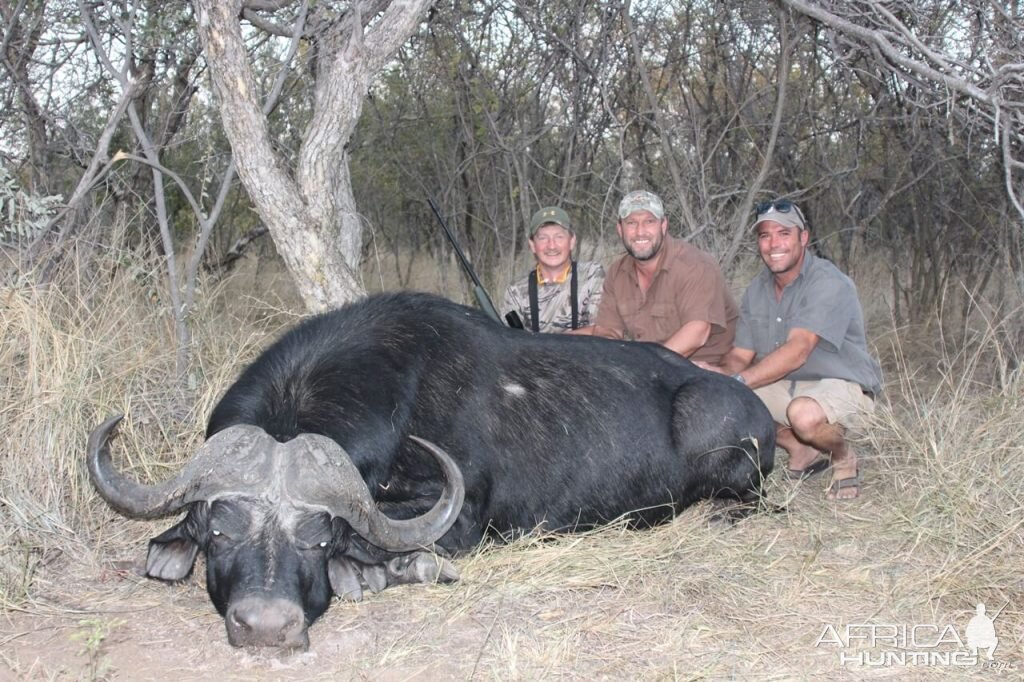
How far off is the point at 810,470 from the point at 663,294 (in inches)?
52.7

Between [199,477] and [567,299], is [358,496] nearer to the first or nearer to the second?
[199,477]

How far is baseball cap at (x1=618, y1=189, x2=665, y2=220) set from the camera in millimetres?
6219

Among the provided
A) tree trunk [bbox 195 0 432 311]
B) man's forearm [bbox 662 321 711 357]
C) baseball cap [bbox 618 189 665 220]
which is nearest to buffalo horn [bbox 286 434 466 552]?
tree trunk [bbox 195 0 432 311]

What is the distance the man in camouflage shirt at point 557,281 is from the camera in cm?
671

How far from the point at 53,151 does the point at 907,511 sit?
646 centimetres

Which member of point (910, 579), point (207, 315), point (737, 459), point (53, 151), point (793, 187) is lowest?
point (910, 579)

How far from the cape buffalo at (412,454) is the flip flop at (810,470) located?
2.94 feet

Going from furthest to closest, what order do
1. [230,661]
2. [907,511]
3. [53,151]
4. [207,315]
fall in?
[53,151]
[207,315]
[907,511]
[230,661]

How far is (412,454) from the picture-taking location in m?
4.48

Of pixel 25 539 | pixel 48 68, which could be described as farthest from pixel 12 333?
pixel 48 68

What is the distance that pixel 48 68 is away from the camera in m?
8.00

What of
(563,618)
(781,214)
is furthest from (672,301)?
(563,618)

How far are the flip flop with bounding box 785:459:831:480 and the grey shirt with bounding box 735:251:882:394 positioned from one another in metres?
0.51

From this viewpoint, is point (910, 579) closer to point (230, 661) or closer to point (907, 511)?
point (907, 511)
